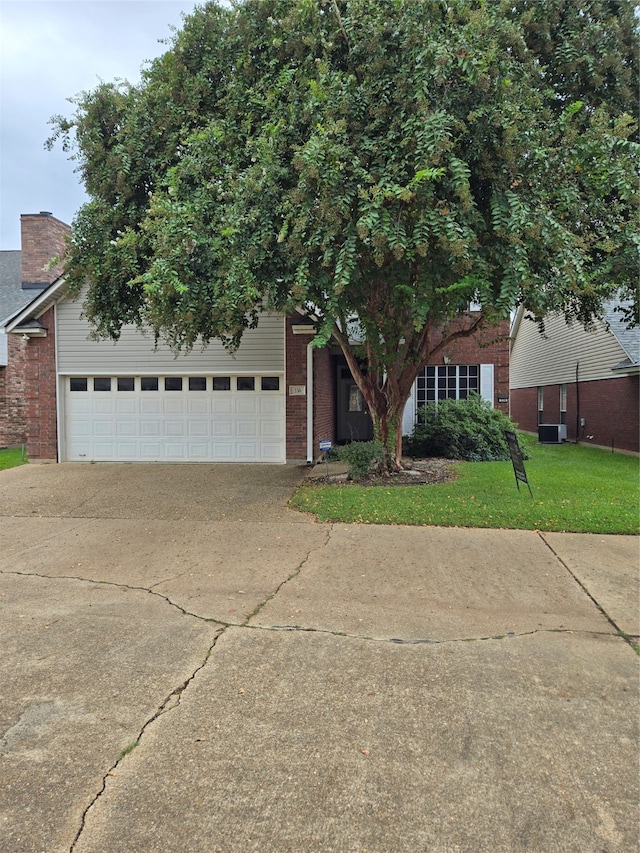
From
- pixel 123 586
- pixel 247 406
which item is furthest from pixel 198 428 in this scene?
pixel 123 586

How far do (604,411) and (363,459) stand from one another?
34.8 ft

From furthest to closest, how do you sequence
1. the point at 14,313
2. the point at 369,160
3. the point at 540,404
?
the point at 540,404, the point at 14,313, the point at 369,160

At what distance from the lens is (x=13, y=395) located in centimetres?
1780

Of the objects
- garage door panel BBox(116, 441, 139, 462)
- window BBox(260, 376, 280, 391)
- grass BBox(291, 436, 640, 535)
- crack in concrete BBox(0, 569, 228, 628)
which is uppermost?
window BBox(260, 376, 280, 391)

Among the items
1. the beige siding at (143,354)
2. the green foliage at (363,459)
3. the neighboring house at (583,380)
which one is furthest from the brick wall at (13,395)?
the neighboring house at (583,380)

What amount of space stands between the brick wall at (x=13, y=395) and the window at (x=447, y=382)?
40.7 feet

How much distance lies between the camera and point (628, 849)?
2244 millimetres

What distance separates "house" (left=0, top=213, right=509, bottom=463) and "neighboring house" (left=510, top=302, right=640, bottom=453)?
14.4 feet

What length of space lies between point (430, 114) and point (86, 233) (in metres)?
5.84

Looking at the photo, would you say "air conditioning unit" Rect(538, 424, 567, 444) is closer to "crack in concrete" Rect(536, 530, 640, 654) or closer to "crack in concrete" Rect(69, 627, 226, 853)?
"crack in concrete" Rect(536, 530, 640, 654)

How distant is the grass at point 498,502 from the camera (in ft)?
24.5

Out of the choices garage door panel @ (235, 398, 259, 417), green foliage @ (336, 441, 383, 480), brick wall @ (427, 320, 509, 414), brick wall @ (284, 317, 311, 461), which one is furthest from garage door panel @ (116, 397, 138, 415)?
brick wall @ (427, 320, 509, 414)

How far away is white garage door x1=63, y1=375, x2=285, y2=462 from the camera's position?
13.7m

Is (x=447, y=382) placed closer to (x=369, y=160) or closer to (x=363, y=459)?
(x=363, y=459)
